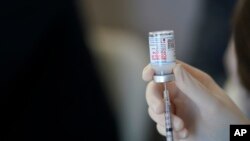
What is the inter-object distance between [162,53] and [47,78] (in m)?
0.47

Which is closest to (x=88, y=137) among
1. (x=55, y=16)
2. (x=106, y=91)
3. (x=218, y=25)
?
(x=106, y=91)

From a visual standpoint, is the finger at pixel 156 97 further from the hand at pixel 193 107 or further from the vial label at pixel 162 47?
the vial label at pixel 162 47

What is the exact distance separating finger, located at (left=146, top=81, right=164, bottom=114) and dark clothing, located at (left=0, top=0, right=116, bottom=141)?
29 cm

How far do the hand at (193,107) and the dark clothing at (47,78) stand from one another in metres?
0.28

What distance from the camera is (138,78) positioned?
109 cm

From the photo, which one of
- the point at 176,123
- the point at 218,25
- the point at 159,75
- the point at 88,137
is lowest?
the point at 88,137

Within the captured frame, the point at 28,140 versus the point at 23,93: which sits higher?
the point at 23,93

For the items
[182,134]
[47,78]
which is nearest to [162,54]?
[182,134]

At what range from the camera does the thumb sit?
768 millimetres

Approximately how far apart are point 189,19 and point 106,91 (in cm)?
33

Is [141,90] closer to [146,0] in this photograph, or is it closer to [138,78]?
[138,78]

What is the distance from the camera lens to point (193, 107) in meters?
0.88

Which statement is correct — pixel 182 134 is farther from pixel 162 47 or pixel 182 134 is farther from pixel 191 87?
pixel 162 47

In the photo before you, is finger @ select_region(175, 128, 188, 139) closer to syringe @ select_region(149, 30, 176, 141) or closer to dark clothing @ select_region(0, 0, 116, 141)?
syringe @ select_region(149, 30, 176, 141)
